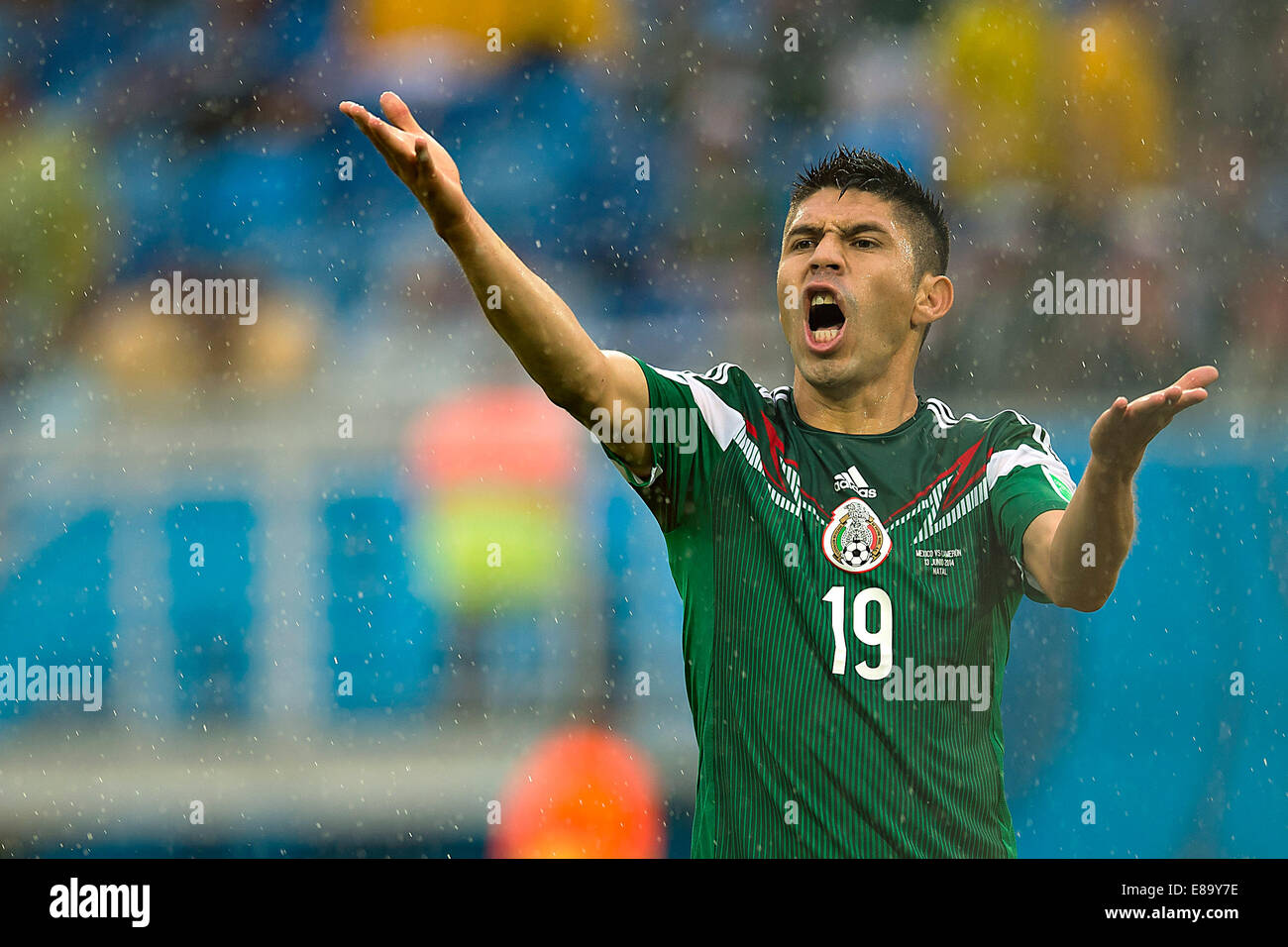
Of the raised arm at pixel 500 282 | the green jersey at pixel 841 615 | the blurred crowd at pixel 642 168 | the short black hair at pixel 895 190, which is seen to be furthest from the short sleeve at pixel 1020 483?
the blurred crowd at pixel 642 168

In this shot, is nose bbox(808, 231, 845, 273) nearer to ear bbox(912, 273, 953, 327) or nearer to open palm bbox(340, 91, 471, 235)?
ear bbox(912, 273, 953, 327)

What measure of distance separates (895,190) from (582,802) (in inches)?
126

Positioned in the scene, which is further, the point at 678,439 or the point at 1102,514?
the point at 678,439

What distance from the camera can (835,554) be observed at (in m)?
2.34

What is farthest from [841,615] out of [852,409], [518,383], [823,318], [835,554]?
[518,383]

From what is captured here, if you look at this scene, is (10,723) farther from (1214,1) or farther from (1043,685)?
(1214,1)

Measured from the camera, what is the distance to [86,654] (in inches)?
197

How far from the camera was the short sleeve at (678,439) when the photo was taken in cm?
236

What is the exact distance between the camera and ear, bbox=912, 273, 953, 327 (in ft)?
8.50

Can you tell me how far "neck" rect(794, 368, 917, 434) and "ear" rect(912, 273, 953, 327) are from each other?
198 millimetres

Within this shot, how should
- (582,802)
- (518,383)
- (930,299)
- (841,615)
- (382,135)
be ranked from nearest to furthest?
1. (382,135)
2. (841,615)
3. (930,299)
4. (582,802)
5. (518,383)

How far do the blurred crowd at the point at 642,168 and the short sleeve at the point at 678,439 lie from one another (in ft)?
9.25

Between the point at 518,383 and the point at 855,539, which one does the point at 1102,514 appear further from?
the point at 518,383
